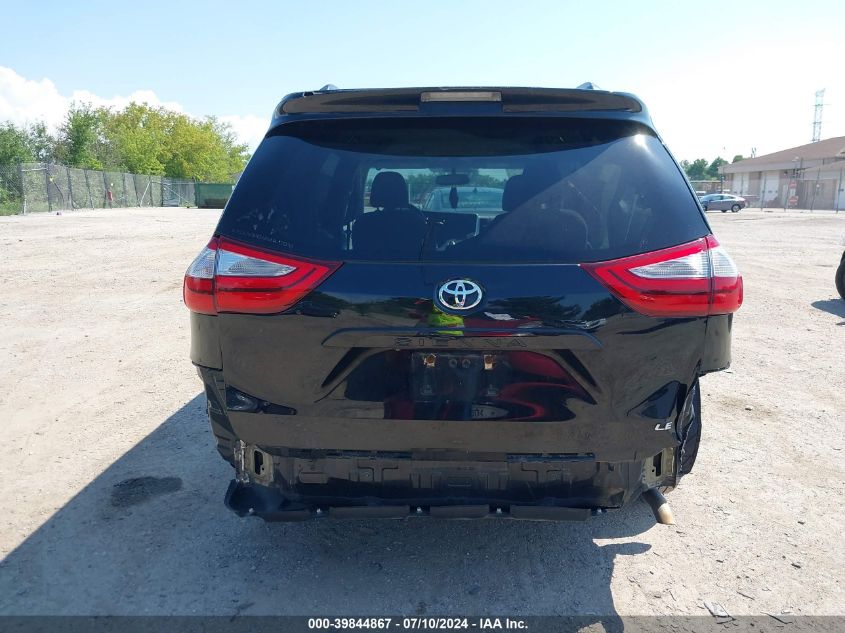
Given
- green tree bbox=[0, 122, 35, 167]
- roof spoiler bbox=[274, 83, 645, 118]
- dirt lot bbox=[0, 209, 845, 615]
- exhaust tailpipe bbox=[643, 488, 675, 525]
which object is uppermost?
green tree bbox=[0, 122, 35, 167]

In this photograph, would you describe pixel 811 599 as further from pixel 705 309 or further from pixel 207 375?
pixel 207 375

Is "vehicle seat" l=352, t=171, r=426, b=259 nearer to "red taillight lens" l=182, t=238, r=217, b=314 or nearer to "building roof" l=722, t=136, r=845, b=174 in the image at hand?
"red taillight lens" l=182, t=238, r=217, b=314

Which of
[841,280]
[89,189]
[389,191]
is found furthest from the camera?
[89,189]

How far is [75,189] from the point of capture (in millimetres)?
38562

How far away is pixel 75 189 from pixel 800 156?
7090 cm

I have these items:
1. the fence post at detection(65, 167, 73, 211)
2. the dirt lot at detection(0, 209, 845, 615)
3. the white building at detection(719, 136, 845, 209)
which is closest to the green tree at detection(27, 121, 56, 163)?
the fence post at detection(65, 167, 73, 211)

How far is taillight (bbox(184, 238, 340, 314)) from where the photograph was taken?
7.45 ft

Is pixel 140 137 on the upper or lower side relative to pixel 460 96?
upper

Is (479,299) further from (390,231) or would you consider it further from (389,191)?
(389,191)

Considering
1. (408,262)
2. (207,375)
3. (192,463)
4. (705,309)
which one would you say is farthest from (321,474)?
(192,463)

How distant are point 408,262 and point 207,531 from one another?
1881mm

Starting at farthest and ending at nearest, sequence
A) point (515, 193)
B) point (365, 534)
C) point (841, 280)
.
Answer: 1. point (841, 280)
2. point (365, 534)
3. point (515, 193)

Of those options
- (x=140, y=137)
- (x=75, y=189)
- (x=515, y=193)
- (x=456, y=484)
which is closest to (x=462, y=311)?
(x=515, y=193)

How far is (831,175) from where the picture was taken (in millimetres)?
61438
